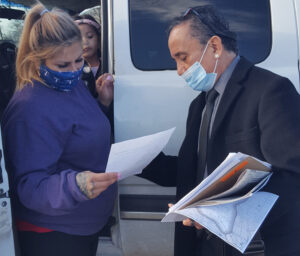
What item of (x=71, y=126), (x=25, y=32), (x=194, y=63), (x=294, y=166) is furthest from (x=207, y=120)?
(x=25, y=32)

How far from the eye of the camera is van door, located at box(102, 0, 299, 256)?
208cm

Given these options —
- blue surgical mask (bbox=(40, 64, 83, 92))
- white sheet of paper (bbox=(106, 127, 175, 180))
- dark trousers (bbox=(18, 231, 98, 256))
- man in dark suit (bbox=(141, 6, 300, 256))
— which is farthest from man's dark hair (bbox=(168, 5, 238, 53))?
dark trousers (bbox=(18, 231, 98, 256))

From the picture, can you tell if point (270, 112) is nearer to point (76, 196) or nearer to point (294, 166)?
point (294, 166)

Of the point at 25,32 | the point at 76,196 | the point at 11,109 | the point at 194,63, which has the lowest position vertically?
the point at 76,196

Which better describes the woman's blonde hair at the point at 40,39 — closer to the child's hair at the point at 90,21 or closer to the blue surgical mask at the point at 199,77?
the blue surgical mask at the point at 199,77

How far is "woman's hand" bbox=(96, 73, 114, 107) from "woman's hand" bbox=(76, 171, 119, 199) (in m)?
0.72

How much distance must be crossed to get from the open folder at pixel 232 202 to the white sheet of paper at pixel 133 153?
0.24 m

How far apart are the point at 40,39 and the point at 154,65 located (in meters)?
0.72

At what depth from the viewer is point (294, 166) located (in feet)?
4.41

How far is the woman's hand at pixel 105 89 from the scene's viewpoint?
6.89 feet

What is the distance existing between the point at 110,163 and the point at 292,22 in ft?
4.27

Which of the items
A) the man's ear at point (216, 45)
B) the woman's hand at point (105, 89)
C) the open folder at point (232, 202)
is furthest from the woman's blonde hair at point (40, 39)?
the open folder at point (232, 202)

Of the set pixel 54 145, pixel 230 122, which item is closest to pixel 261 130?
pixel 230 122

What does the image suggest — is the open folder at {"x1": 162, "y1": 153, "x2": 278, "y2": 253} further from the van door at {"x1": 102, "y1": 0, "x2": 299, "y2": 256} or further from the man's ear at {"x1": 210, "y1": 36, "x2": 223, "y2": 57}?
the van door at {"x1": 102, "y1": 0, "x2": 299, "y2": 256}
